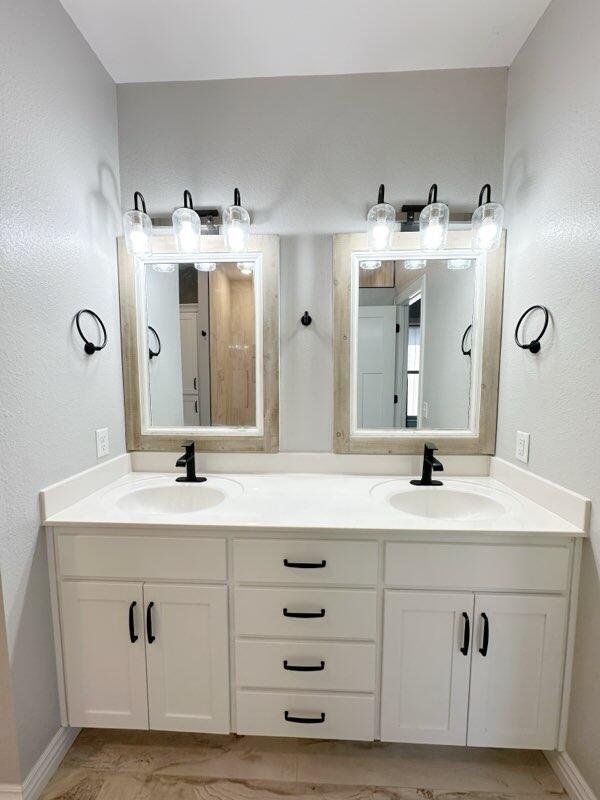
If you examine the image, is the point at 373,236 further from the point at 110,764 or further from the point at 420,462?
the point at 110,764

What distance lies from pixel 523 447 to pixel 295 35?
176cm

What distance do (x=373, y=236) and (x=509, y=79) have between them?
83 cm

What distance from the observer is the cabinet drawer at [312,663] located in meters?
1.17

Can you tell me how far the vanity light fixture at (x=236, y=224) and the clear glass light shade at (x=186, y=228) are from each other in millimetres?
117

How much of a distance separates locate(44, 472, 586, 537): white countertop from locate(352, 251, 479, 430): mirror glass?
287 mm

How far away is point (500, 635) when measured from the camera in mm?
1134

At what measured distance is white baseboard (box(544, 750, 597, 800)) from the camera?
1088 millimetres

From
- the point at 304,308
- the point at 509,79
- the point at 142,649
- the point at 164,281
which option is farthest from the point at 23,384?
the point at 509,79

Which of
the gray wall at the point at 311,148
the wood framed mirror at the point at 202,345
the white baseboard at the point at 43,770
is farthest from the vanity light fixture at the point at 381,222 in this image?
the white baseboard at the point at 43,770

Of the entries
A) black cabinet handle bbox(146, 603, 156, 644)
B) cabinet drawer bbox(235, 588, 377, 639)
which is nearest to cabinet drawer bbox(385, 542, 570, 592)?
cabinet drawer bbox(235, 588, 377, 639)

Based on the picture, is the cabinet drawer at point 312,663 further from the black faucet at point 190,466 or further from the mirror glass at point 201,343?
the mirror glass at point 201,343

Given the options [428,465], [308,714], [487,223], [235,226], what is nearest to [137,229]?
[235,226]

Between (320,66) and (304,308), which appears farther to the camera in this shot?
(304,308)

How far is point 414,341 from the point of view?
5.15 ft
